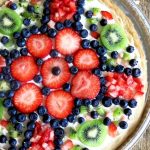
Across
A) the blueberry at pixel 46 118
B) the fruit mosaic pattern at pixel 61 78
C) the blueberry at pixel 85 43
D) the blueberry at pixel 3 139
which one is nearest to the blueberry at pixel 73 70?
the fruit mosaic pattern at pixel 61 78

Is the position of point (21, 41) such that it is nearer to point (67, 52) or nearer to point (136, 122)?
point (67, 52)

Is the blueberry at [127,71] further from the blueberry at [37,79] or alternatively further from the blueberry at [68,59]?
the blueberry at [37,79]

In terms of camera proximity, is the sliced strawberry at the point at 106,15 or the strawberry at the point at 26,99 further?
the sliced strawberry at the point at 106,15

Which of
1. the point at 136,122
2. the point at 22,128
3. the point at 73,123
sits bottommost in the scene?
the point at 22,128

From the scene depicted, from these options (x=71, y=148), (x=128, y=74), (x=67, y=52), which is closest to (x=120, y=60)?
(x=128, y=74)

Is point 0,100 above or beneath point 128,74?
beneath

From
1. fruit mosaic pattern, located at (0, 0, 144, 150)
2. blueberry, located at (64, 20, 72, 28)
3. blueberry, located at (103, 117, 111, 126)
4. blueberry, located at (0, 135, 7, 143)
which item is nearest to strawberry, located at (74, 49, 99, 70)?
fruit mosaic pattern, located at (0, 0, 144, 150)

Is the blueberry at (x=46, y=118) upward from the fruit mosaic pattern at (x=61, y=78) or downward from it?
downward

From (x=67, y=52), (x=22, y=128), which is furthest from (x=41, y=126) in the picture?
(x=67, y=52)
